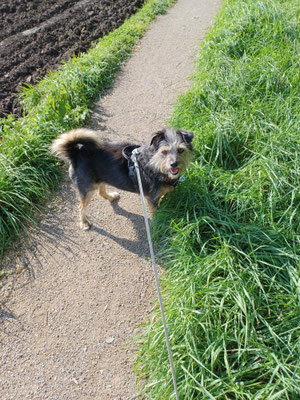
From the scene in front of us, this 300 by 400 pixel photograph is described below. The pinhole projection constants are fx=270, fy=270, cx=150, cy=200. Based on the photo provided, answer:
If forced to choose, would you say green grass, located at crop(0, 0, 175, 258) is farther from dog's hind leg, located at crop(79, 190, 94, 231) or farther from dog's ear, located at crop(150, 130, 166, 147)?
dog's ear, located at crop(150, 130, 166, 147)

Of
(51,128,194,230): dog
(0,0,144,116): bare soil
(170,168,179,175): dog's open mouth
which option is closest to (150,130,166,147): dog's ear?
(51,128,194,230): dog

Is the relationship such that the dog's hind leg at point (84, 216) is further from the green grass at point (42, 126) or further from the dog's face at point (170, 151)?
the dog's face at point (170, 151)

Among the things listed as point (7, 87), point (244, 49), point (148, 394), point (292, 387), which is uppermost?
point (7, 87)

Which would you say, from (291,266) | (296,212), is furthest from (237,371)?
(296,212)

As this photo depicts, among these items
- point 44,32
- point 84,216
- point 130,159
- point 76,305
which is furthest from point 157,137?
point 44,32

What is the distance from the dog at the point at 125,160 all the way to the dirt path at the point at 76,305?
563 millimetres

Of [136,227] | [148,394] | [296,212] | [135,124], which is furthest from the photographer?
[135,124]

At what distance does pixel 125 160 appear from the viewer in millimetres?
3170

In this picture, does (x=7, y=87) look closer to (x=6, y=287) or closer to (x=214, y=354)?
(x=6, y=287)

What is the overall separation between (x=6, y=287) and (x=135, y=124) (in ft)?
11.5

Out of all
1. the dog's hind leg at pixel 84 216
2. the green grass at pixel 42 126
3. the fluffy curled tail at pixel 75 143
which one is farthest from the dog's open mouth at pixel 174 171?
the green grass at pixel 42 126

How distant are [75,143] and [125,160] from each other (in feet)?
1.95

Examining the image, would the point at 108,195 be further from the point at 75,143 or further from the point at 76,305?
the point at 76,305

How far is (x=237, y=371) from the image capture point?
82.6 inches
